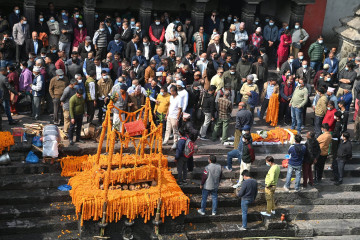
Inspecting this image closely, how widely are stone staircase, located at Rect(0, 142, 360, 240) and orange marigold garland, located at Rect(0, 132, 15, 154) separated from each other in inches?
10.2

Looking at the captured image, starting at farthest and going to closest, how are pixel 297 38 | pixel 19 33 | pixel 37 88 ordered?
pixel 297 38, pixel 19 33, pixel 37 88

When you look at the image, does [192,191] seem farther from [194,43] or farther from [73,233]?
[194,43]

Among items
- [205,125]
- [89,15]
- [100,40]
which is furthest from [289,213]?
[89,15]

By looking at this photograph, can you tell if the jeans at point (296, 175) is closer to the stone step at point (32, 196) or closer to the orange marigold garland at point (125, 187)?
the orange marigold garland at point (125, 187)

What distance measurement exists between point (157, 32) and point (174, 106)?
4968 millimetres

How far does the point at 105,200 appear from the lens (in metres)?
13.2

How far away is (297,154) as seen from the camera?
15102mm

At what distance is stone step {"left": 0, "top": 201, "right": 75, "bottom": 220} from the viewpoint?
13836 millimetres

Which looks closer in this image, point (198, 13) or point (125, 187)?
point (125, 187)

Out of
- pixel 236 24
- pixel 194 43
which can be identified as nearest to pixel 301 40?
pixel 236 24

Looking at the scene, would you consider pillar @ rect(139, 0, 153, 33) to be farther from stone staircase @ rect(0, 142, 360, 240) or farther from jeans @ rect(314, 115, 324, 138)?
jeans @ rect(314, 115, 324, 138)

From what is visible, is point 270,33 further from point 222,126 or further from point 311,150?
point 311,150

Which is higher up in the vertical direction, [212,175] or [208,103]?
[208,103]

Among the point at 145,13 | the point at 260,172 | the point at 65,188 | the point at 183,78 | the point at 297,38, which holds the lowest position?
the point at 65,188
